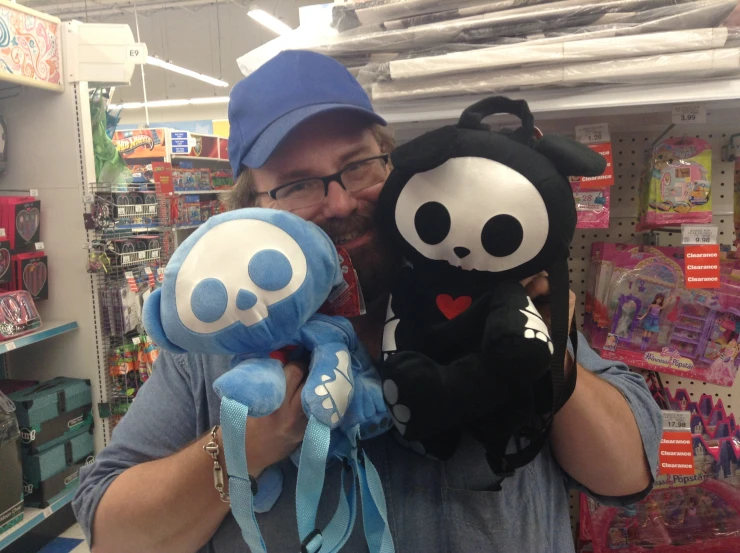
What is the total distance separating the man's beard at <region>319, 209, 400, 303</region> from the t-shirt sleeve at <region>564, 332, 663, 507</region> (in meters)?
0.38

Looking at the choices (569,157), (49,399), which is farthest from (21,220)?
(569,157)

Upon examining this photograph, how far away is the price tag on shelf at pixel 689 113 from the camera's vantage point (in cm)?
111

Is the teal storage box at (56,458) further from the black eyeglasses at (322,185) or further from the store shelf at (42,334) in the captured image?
the black eyeglasses at (322,185)

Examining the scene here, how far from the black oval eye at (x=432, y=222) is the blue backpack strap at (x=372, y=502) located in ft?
0.87

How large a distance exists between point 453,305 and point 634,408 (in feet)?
1.37

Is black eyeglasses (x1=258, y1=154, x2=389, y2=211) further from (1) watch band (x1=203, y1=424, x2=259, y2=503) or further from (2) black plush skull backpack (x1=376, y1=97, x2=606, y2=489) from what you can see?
(1) watch band (x1=203, y1=424, x2=259, y2=503)

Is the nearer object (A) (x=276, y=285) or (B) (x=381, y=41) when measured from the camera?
(A) (x=276, y=285)

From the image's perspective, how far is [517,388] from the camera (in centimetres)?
63

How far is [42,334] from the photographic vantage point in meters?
2.19

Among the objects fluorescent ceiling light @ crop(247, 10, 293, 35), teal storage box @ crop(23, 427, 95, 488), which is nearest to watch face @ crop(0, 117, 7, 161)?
teal storage box @ crop(23, 427, 95, 488)

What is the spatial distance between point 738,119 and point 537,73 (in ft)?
1.83

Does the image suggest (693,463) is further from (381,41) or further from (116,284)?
(116,284)

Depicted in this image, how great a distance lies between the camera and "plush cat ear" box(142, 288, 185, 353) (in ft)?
2.22

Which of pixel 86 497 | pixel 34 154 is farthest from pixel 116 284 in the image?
pixel 86 497
